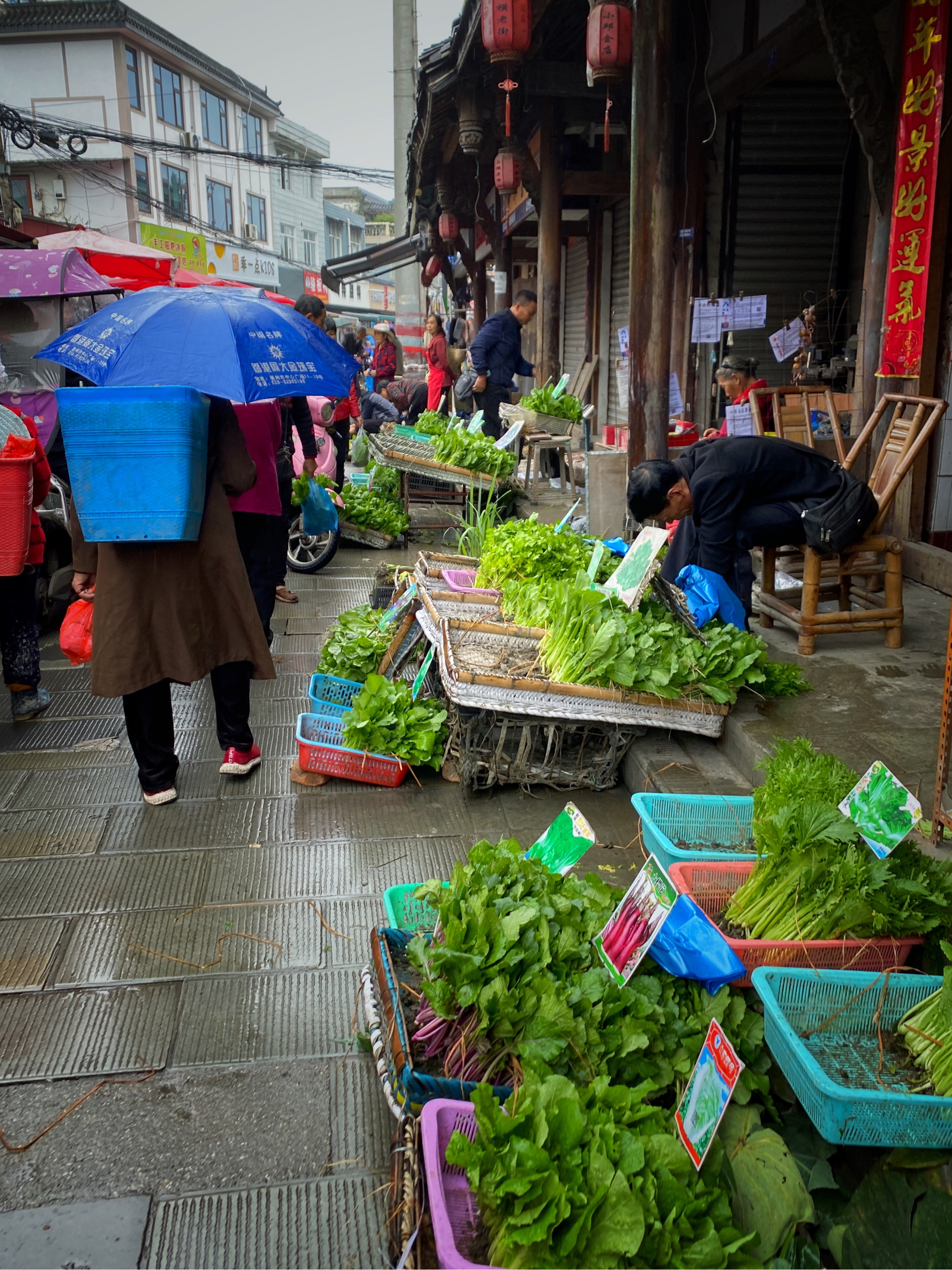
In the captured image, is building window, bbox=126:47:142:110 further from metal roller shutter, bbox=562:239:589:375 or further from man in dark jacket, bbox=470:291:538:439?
man in dark jacket, bbox=470:291:538:439

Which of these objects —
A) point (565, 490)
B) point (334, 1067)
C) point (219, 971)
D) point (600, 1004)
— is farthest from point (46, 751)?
point (565, 490)

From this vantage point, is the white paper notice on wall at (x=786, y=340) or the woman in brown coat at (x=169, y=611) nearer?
the woman in brown coat at (x=169, y=611)

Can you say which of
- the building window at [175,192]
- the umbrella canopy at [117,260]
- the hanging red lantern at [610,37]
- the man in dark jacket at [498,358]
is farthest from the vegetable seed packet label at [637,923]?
the building window at [175,192]

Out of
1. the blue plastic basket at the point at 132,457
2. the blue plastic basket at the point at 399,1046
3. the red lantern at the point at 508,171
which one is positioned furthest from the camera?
the red lantern at the point at 508,171

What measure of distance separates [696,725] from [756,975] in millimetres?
2179

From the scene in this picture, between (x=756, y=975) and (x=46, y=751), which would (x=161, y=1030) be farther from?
(x=46, y=751)

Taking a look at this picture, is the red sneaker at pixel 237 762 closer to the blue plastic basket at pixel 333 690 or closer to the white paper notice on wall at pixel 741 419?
the blue plastic basket at pixel 333 690

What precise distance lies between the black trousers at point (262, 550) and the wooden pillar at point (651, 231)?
3020mm

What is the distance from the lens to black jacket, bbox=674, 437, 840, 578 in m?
4.94

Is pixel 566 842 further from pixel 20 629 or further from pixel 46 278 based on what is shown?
pixel 46 278

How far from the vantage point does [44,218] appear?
31.3 m

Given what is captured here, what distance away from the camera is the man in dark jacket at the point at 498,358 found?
972cm

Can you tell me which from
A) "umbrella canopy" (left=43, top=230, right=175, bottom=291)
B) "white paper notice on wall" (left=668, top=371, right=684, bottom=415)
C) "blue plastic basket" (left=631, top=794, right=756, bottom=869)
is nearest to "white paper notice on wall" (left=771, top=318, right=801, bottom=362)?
"white paper notice on wall" (left=668, top=371, right=684, bottom=415)

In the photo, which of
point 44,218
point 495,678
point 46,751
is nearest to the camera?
point 495,678
